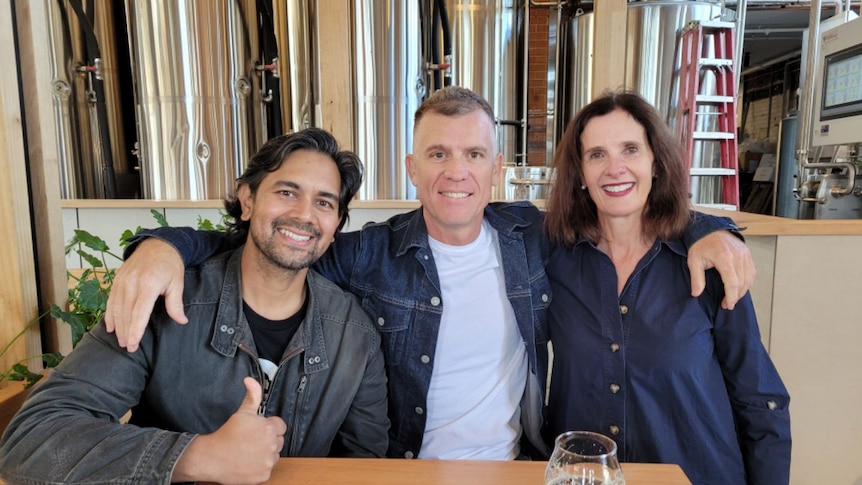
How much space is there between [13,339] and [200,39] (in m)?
2.82

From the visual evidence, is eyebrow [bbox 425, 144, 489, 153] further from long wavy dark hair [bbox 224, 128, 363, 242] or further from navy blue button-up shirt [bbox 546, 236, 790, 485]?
navy blue button-up shirt [bbox 546, 236, 790, 485]

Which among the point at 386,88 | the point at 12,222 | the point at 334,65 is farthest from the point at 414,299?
the point at 386,88

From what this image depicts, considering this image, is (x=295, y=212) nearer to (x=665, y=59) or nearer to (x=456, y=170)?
(x=456, y=170)

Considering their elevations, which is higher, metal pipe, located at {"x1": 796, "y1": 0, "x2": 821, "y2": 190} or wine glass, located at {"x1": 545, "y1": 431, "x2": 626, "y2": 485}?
metal pipe, located at {"x1": 796, "y1": 0, "x2": 821, "y2": 190}

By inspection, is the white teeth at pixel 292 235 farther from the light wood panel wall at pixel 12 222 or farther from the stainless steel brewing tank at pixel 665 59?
the stainless steel brewing tank at pixel 665 59

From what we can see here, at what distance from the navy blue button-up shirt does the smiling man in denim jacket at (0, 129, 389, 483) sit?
529mm

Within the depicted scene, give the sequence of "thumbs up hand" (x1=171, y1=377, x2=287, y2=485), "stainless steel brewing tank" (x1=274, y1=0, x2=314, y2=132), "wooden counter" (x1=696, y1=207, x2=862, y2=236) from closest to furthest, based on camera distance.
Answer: "thumbs up hand" (x1=171, y1=377, x2=287, y2=485) → "wooden counter" (x1=696, y1=207, x2=862, y2=236) → "stainless steel brewing tank" (x1=274, y1=0, x2=314, y2=132)

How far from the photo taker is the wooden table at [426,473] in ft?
2.89

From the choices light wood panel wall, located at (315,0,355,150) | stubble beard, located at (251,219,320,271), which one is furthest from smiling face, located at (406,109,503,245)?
light wood panel wall, located at (315,0,355,150)

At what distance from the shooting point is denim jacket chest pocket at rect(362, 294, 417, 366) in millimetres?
1426

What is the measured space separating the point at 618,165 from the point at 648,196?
0.43 feet

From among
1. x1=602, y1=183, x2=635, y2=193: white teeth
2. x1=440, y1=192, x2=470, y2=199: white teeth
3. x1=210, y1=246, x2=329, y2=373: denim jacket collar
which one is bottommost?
x1=210, y1=246, x2=329, y2=373: denim jacket collar

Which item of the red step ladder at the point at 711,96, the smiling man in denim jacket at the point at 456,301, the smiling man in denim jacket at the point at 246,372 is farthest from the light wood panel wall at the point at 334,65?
the red step ladder at the point at 711,96

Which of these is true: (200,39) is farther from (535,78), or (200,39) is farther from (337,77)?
(535,78)
